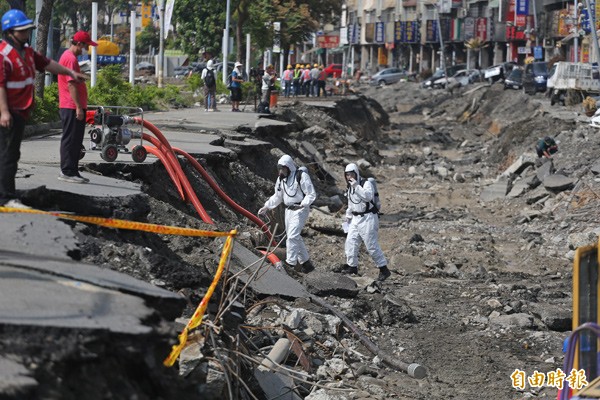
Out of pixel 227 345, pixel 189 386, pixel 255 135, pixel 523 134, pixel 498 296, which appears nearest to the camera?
pixel 189 386

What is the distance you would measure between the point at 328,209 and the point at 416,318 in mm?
8782

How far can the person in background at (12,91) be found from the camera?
29.2ft

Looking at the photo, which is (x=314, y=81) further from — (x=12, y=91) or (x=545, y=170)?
(x=12, y=91)

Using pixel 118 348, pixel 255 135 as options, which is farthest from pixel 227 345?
pixel 255 135

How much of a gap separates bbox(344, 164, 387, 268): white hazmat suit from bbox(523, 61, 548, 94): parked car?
125 feet

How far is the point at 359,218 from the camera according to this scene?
15.3 metres

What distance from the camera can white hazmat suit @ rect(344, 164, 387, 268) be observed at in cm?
1500

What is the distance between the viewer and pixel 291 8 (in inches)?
2074

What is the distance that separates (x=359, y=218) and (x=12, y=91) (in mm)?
7084

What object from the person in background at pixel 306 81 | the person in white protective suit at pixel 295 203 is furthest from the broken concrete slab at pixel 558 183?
the person in background at pixel 306 81

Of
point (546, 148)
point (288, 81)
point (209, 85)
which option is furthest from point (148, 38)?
point (546, 148)

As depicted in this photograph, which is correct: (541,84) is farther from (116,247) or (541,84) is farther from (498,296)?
(116,247)

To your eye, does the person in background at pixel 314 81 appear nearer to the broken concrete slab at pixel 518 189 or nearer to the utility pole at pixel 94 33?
the broken concrete slab at pixel 518 189

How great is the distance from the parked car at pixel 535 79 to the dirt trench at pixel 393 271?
21.2 m
